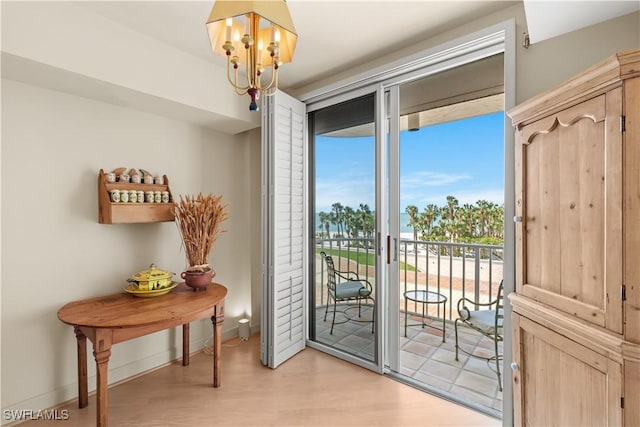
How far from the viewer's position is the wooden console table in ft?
5.36

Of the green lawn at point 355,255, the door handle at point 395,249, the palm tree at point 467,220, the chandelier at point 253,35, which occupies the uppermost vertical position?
the chandelier at point 253,35

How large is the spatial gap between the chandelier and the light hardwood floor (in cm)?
189

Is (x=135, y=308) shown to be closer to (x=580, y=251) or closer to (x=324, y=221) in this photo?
(x=324, y=221)

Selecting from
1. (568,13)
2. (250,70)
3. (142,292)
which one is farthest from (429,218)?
(142,292)

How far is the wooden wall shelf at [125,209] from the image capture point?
6.77 feet

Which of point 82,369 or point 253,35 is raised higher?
point 253,35

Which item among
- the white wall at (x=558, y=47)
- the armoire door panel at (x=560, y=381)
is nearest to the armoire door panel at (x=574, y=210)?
the armoire door panel at (x=560, y=381)

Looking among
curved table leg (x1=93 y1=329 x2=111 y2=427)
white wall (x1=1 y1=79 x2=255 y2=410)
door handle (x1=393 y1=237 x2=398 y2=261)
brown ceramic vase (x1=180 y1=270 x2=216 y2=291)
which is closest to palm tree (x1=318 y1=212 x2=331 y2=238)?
door handle (x1=393 y1=237 x2=398 y2=261)

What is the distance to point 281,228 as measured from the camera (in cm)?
256

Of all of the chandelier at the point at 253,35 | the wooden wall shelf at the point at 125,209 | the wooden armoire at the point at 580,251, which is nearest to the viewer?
the wooden armoire at the point at 580,251

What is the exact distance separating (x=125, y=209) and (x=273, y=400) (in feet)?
5.60

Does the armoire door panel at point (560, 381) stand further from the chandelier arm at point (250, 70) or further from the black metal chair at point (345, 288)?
the chandelier arm at point (250, 70)

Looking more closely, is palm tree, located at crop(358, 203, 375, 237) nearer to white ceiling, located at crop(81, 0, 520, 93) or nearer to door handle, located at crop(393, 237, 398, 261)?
door handle, located at crop(393, 237, 398, 261)

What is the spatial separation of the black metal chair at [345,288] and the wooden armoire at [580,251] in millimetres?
1217
